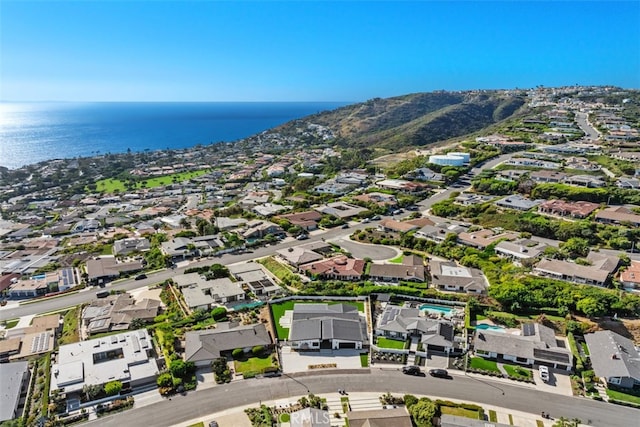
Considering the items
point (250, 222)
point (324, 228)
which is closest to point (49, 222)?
point (250, 222)

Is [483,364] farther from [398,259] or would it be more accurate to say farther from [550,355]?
[398,259]

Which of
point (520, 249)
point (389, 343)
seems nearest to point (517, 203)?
point (520, 249)

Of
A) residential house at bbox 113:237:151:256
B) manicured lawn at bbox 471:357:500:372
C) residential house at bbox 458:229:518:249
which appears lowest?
residential house at bbox 113:237:151:256

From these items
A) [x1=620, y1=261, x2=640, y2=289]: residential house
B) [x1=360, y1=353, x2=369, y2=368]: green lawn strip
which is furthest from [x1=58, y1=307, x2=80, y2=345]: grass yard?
[x1=620, y1=261, x2=640, y2=289]: residential house

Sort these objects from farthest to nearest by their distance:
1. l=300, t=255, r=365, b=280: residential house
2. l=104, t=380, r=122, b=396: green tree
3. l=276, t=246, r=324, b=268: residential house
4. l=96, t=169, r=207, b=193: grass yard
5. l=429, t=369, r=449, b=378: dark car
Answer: l=96, t=169, r=207, b=193: grass yard, l=276, t=246, r=324, b=268: residential house, l=300, t=255, r=365, b=280: residential house, l=429, t=369, r=449, b=378: dark car, l=104, t=380, r=122, b=396: green tree

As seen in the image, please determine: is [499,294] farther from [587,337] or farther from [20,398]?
[20,398]

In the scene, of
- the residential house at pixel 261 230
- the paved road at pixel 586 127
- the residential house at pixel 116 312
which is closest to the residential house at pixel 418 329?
the residential house at pixel 116 312

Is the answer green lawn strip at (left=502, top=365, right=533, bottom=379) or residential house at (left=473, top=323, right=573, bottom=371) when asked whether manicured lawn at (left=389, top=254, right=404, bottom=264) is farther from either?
green lawn strip at (left=502, top=365, right=533, bottom=379)
